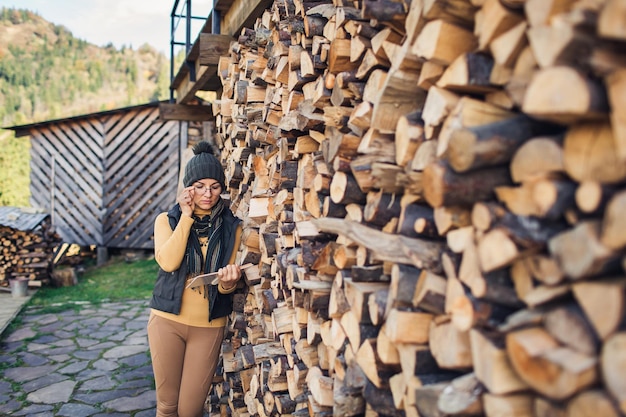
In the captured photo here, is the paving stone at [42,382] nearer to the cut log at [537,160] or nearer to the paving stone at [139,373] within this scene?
the paving stone at [139,373]

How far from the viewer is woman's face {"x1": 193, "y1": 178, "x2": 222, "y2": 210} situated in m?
2.75

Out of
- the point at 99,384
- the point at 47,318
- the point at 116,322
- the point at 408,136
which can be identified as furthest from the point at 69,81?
the point at 408,136

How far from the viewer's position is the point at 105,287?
26.8ft

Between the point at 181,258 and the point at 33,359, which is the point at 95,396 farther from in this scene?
the point at 181,258

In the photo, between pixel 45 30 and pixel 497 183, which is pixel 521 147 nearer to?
pixel 497 183

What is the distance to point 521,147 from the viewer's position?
981 millimetres

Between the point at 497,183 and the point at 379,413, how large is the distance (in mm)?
815

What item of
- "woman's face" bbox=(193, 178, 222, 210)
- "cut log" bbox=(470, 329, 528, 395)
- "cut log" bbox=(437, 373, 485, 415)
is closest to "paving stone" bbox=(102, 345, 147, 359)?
"woman's face" bbox=(193, 178, 222, 210)

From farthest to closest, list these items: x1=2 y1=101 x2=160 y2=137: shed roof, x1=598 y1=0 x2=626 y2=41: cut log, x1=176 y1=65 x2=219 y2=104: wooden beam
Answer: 1. x1=2 y1=101 x2=160 y2=137: shed roof
2. x1=176 y1=65 x2=219 y2=104: wooden beam
3. x1=598 y1=0 x2=626 y2=41: cut log

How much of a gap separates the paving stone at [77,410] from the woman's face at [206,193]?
2.16m

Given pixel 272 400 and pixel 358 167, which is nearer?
pixel 358 167

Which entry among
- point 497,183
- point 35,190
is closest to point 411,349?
point 497,183

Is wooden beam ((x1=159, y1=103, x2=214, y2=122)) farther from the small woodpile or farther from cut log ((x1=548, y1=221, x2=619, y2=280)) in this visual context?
cut log ((x1=548, y1=221, x2=619, y2=280))

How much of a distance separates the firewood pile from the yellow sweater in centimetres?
67
